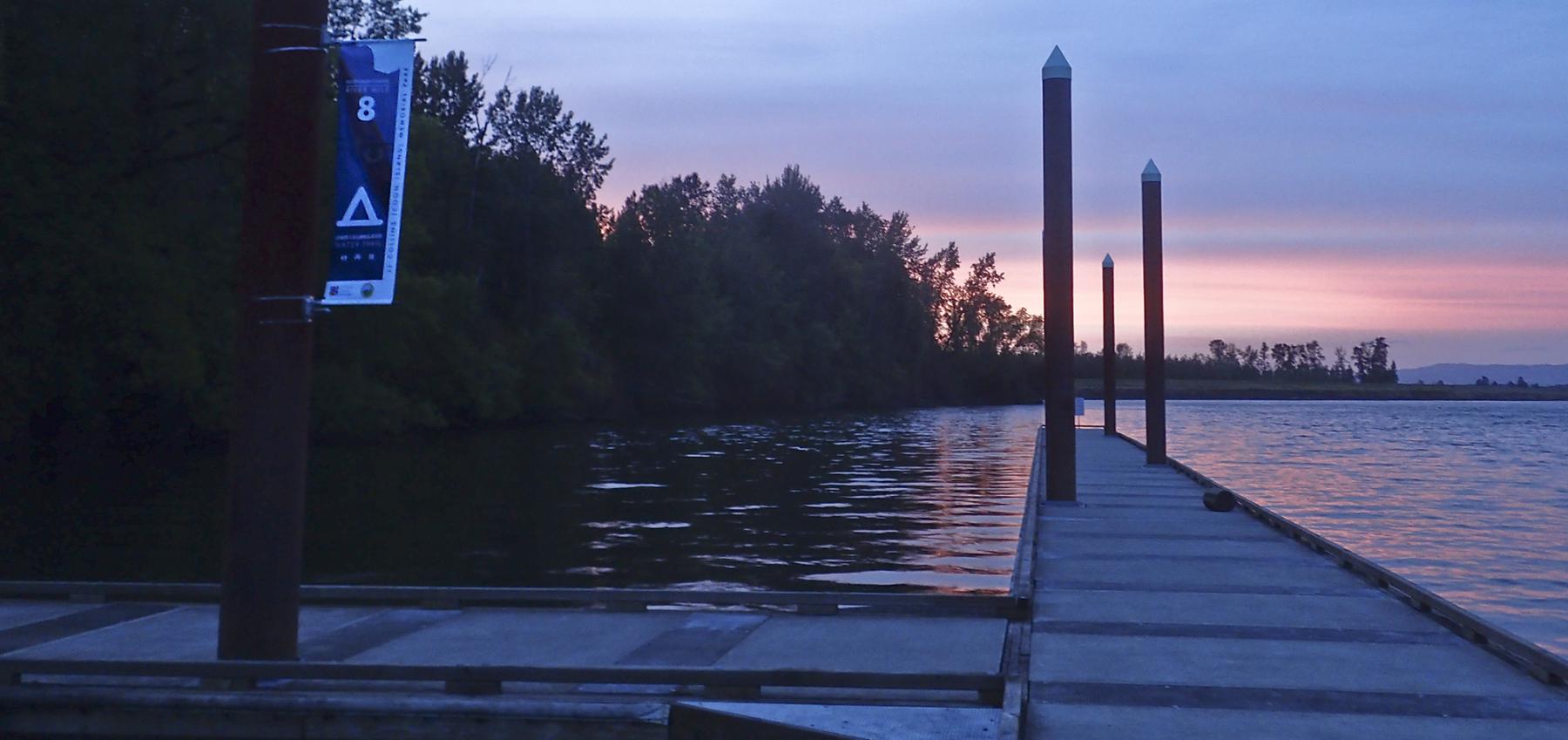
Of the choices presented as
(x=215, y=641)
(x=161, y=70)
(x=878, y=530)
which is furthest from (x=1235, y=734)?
(x=161, y=70)

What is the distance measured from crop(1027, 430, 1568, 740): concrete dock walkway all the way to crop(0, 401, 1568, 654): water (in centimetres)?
197

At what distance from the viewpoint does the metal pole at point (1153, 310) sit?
23234mm

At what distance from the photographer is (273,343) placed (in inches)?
257

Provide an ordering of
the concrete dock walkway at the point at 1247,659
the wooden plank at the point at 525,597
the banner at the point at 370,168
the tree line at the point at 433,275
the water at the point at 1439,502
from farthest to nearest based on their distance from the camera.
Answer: the tree line at the point at 433,275
the water at the point at 1439,502
the wooden plank at the point at 525,597
the banner at the point at 370,168
the concrete dock walkway at the point at 1247,659

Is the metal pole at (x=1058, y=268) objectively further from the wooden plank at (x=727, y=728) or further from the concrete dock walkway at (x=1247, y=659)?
the wooden plank at (x=727, y=728)

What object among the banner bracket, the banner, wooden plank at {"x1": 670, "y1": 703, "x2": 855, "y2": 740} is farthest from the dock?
the banner

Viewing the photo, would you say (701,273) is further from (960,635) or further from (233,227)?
(960,635)

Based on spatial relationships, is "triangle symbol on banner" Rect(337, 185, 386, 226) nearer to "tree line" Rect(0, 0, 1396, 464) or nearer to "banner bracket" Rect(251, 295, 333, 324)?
"banner bracket" Rect(251, 295, 333, 324)

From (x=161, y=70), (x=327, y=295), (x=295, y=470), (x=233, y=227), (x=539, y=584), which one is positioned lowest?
(x=539, y=584)

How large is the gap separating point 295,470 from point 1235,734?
471 cm

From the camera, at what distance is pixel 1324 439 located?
4978 centimetres

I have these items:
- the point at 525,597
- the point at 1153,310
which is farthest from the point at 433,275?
the point at 525,597

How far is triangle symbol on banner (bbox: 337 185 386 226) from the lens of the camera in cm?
636

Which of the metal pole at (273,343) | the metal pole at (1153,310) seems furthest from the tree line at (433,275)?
the metal pole at (273,343)
